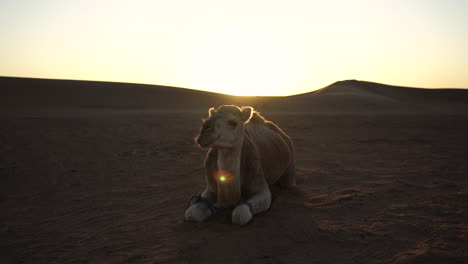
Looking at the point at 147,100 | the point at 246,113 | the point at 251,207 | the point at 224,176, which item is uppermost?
the point at 147,100

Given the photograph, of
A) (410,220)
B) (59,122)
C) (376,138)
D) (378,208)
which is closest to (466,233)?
(410,220)

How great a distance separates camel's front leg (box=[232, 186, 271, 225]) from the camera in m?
4.12

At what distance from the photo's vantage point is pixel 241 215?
13.5ft

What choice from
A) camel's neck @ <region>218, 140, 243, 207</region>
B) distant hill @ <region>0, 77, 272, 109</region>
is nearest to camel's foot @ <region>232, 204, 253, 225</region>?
camel's neck @ <region>218, 140, 243, 207</region>

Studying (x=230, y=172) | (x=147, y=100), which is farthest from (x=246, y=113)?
(x=147, y=100)

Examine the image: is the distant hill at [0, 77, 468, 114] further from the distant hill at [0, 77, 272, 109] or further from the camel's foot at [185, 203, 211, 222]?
the camel's foot at [185, 203, 211, 222]

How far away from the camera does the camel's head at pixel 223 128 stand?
3.71 meters

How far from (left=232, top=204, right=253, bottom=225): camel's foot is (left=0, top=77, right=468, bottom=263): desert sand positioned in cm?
9

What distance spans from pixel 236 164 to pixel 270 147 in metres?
1.39

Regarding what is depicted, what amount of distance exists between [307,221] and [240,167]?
3.70ft

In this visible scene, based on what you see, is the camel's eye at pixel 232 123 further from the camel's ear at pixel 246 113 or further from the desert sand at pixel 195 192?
the desert sand at pixel 195 192

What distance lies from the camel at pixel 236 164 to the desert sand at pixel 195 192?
189 mm

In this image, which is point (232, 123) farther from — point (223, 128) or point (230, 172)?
point (230, 172)

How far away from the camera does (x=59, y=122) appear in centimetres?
1409
